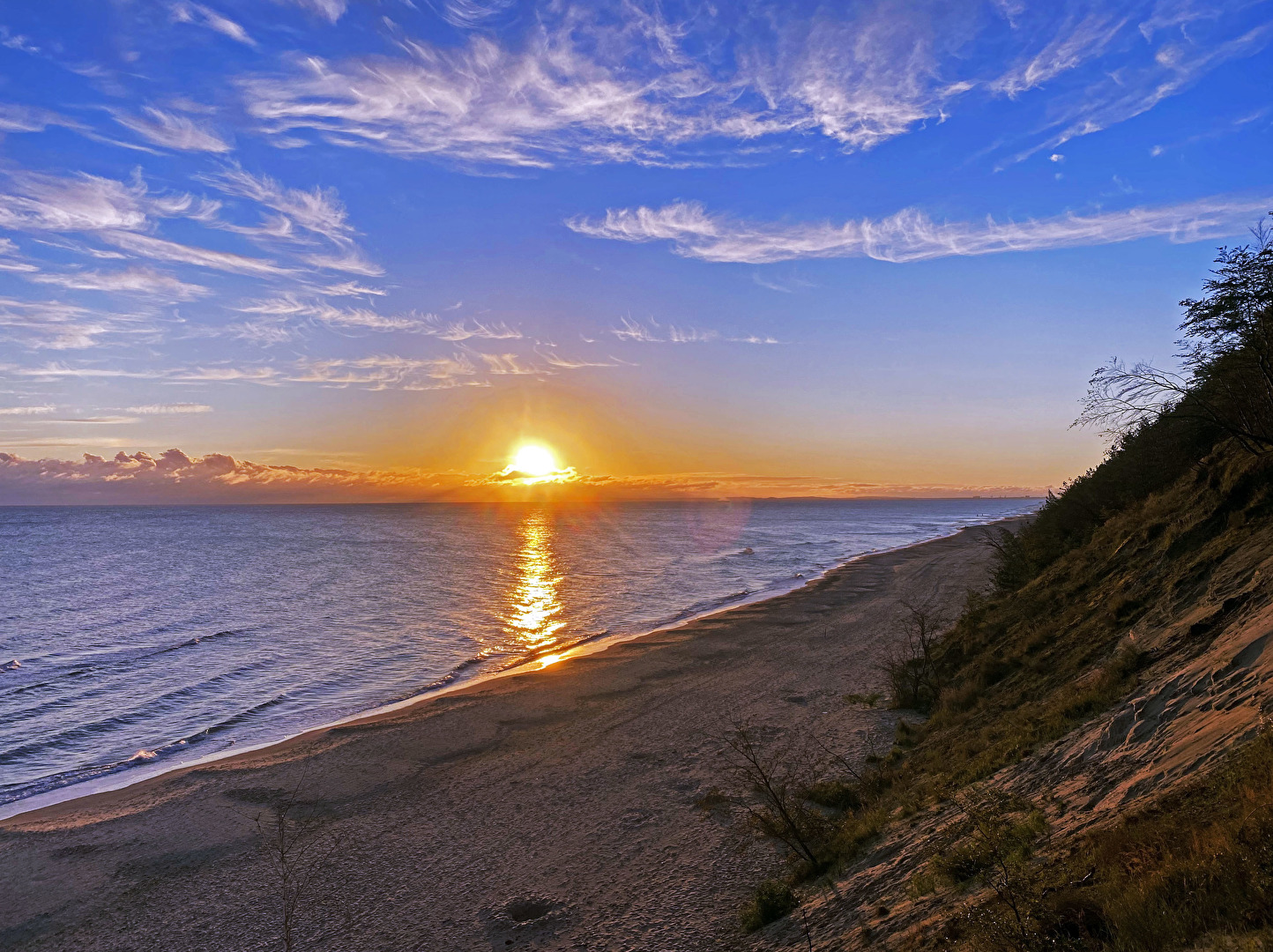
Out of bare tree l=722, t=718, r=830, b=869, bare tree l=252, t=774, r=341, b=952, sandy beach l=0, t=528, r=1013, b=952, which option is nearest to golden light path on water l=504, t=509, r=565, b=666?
sandy beach l=0, t=528, r=1013, b=952

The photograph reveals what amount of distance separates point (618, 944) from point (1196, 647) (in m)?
9.22

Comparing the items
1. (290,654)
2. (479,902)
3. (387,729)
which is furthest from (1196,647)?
(290,654)

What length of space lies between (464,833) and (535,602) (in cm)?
3554

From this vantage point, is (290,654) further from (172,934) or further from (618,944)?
(618,944)

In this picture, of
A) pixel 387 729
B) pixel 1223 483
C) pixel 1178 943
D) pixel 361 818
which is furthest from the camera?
pixel 387 729

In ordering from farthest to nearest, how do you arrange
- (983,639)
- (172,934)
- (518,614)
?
(518,614) < (983,639) < (172,934)

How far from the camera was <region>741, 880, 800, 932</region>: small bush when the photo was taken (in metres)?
9.78

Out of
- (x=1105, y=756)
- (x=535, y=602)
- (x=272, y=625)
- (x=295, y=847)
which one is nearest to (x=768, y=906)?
(x=1105, y=756)

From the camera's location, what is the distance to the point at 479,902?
11844mm

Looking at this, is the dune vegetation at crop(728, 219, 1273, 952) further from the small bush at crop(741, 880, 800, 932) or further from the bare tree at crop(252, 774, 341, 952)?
the bare tree at crop(252, 774, 341, 952)

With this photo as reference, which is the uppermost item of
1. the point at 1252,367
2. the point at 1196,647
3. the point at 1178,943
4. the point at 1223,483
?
the point at 1252,367

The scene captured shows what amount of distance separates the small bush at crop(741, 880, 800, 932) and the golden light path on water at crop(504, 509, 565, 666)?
21.9 meters

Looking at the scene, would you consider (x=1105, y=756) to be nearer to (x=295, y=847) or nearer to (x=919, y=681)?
(x=919, y=681)

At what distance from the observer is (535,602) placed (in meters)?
49.9
